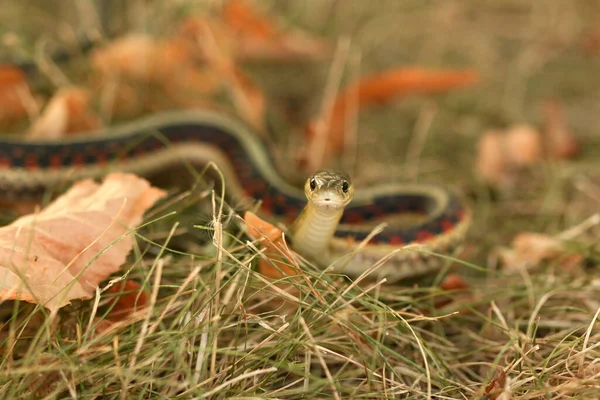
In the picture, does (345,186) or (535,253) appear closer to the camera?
(345,186)

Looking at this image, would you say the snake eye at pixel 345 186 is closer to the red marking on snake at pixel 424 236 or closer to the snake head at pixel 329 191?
the snake head at pixel 329 191

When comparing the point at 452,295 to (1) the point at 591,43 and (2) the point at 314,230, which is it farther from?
(1) the point at 591,43

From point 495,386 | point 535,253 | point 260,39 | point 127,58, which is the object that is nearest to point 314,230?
point 495,386

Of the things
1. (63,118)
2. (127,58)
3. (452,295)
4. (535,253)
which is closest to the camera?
(452,295)

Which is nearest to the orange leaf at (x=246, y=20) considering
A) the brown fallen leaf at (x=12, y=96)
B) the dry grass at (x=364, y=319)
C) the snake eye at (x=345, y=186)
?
the dry grass at (x=364, y=319)

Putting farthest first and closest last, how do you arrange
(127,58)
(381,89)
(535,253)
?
(381,89)
(127,58)
(535,253)

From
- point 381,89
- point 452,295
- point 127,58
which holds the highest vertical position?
point 127,58

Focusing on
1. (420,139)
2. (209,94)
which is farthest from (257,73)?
(420,139)

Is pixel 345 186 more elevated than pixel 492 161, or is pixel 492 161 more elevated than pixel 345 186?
pixel 345 186
